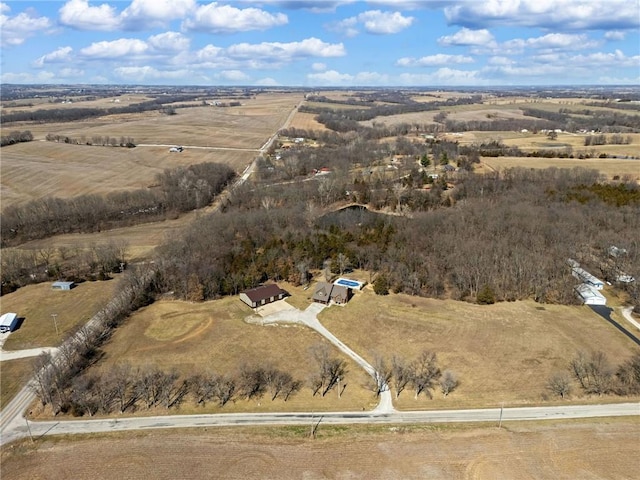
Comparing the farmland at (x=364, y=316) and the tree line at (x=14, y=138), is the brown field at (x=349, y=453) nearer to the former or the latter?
the farmland at (x=364, y=316)

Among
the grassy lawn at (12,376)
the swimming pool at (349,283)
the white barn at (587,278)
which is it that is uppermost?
the white barn at (587,278)

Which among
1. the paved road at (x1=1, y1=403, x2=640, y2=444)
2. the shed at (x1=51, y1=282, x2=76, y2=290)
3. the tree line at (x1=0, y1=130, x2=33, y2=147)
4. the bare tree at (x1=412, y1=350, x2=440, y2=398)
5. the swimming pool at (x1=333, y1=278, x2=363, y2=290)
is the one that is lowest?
the paved road at (x1=1, y1=403, x2=640, y2=444)

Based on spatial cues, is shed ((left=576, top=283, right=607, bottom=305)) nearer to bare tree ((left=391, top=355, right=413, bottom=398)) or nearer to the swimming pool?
bare tree ((left=391, top=355, right=413, bottom=398))

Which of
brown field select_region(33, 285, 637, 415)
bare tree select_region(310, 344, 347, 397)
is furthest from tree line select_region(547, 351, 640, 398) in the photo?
bare tree select_region(310, 344, 347, 397)

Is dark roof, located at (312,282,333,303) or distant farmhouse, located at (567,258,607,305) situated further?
dark roof, located at (312,282,333,303)

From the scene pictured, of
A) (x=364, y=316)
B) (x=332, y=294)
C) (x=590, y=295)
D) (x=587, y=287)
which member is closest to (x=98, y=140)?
(x=332, y=294)

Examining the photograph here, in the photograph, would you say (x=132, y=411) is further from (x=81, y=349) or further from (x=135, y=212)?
(x=135, y=212)

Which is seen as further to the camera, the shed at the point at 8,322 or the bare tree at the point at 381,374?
the shed at the point at 8,322

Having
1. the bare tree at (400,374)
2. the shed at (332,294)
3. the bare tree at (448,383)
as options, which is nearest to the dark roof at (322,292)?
the shed at (332,294)
